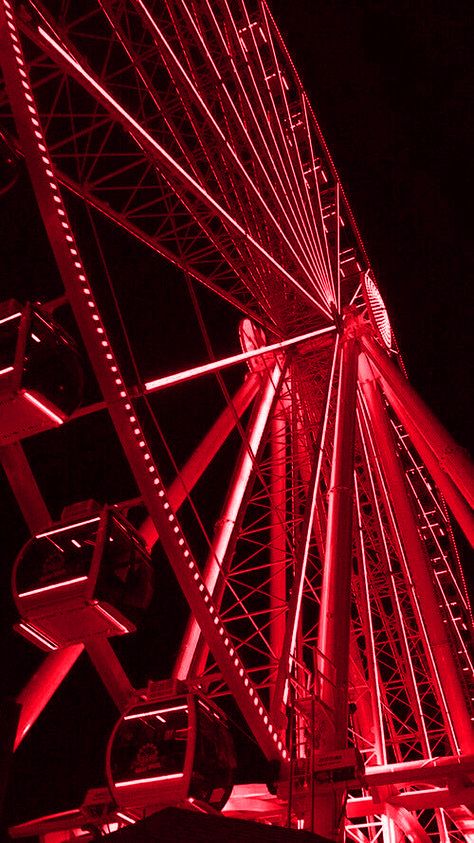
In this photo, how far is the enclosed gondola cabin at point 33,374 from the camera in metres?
6.35

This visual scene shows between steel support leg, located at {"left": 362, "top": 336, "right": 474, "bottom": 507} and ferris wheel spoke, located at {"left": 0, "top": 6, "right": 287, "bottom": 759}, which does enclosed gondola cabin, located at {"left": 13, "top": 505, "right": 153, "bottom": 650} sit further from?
steel support leg, located at {"left": 362, "top": 336, "right": 474, "bottom": 507}

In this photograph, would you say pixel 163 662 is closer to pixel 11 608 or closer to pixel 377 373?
pixel 11 608

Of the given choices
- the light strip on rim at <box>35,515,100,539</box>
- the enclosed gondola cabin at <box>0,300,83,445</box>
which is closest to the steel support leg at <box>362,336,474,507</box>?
the light strip on rim at <box>35,515,100,539</box>

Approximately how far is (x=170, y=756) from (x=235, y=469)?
21.6 feet

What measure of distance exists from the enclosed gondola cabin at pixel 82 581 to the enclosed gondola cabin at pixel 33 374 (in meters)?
0.85

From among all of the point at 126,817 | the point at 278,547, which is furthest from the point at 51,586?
the point at 278,547

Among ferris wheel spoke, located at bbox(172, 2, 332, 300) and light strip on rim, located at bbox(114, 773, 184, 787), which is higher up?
ferris wheel spoke, located at bbox(172, 2, 332, 300)

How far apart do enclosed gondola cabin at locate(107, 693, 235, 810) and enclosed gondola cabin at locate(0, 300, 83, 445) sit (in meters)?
2.41

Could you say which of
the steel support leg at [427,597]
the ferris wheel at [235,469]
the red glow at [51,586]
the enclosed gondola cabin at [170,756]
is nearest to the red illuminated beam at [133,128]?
the ferris wheel at [235,469]

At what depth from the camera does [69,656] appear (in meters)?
9.02

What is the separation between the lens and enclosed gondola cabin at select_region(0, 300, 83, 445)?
20.8 feet

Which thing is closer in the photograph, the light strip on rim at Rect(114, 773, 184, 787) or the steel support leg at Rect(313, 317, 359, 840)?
the light strip on rim at Rect(114, 773, 184, 787)

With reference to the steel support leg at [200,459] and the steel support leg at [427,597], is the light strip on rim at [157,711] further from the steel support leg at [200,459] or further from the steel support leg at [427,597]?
the steel support leg at [200,459]

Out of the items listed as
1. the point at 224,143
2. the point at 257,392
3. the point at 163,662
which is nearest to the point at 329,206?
the point at 257,392
